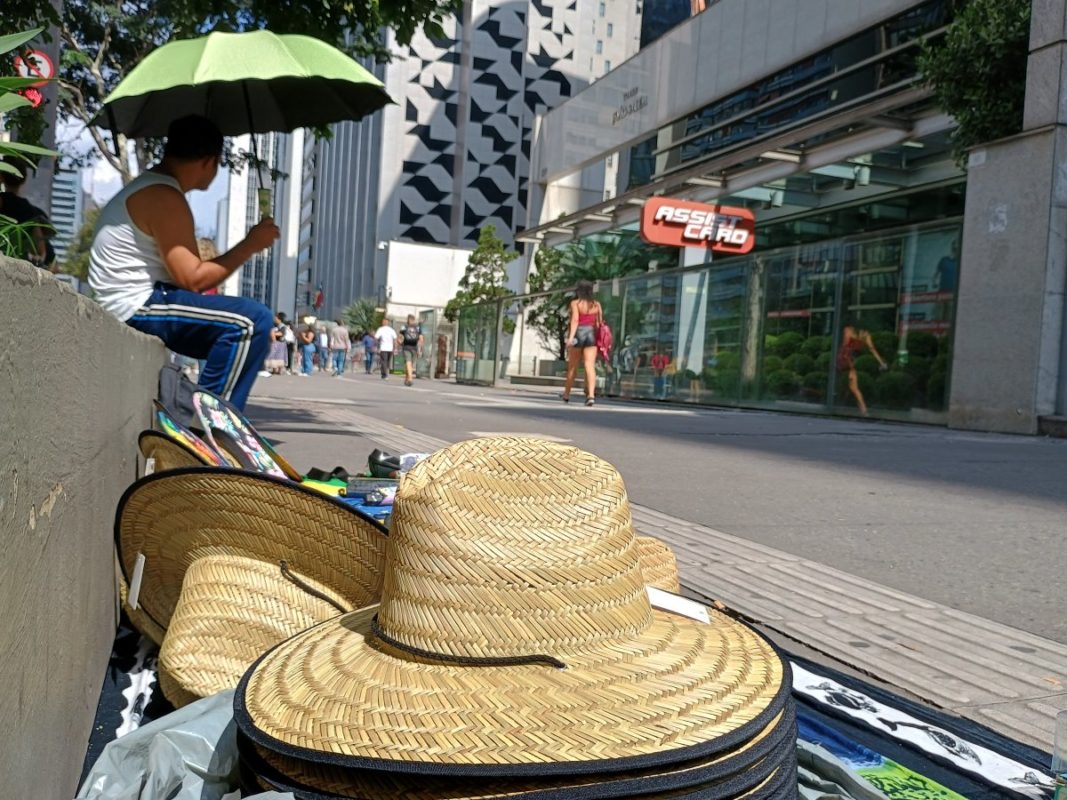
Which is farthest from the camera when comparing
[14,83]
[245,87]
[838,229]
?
[838,229]

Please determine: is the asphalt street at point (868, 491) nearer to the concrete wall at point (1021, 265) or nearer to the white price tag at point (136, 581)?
the concrete wall at point (1021, 265)

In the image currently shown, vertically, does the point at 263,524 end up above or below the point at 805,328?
below

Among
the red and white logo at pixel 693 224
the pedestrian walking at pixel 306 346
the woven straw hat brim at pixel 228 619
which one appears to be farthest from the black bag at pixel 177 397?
the pedestrian walking at pixel 306 346

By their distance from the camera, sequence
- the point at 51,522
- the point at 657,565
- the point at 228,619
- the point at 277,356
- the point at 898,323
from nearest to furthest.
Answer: the point at 51,522, the point at 228,619, the point at 657,565, the point at 898,323, the point at 277,356

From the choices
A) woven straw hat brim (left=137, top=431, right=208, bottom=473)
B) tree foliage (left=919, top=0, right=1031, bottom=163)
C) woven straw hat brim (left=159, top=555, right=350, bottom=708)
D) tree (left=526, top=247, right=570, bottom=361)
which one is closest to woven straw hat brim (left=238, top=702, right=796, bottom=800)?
woven straw hat brim (left=159, top=555, right=350, bottom=708)

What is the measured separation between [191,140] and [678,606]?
3365 mm

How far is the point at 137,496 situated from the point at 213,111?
4.57 meters

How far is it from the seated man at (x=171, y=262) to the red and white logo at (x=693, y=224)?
53.1ft

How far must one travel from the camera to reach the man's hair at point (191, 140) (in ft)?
13.9

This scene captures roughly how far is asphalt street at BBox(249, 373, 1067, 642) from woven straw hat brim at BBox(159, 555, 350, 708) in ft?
6.90

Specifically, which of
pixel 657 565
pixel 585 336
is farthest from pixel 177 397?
pixel 585 336

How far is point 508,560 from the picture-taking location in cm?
142

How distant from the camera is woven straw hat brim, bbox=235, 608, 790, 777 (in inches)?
47.8

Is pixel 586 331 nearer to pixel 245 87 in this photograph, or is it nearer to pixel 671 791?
pixel 245 87
